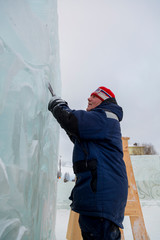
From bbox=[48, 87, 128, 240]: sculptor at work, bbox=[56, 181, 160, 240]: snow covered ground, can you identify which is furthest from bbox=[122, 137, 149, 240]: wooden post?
bbox=[48, 87, 128, 240]: sculptor at work

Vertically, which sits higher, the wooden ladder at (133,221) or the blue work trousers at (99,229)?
the blue work trousers at (99,229)

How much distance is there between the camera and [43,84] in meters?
1.32

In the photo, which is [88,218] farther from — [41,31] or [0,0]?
[41,31]

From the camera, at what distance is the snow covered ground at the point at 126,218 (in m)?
2.80

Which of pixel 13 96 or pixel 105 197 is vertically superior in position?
pixel 13 96

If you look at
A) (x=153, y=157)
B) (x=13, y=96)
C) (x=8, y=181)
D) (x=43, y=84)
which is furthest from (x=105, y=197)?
(x=153, y=157)

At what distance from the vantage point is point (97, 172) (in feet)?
3.06

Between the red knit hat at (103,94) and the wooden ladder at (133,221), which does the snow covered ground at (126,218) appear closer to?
the wooden ladder at (133,221)

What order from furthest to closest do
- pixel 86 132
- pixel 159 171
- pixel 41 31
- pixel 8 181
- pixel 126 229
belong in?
pixel 159 171 < pixel 126 229 < pixel 41 31 < pixel 86 132 < pixel 8 181

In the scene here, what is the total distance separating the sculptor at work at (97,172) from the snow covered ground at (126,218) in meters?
2.11

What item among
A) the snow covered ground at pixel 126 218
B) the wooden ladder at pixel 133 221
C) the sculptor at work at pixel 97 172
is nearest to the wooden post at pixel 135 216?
the wooden ladder at pixel 133 221

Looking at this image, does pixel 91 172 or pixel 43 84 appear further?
pixel 43 84

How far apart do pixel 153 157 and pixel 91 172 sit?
7.78 meters

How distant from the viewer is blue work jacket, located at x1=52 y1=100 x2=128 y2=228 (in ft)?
2.96
